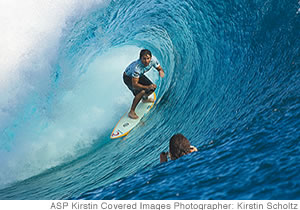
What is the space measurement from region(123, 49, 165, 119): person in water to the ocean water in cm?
59

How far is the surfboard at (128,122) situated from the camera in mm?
7914

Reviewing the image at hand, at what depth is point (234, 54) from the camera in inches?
310

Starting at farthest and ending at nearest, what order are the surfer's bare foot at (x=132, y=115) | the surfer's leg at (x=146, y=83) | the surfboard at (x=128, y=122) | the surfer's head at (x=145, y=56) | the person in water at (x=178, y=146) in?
1. the surfer's bare foot at (x=132, y=115)
2. the surfer's leg at (x=146, y=83)
3. the surfboard at (x=128, y=122)
4. the surfer's head at (x=145, y=56)
5. the person in water at (x=178, y=146)

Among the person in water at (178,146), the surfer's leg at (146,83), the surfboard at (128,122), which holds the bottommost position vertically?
the person in water at (178,146)

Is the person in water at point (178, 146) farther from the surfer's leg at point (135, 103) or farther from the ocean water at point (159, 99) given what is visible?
the surfer's leg at point (135, 103)

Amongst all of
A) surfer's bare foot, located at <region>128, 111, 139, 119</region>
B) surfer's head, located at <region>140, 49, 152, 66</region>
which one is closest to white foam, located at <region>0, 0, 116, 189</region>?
surfer's bare foot, located at <region>128, 111, 139, 119</region>

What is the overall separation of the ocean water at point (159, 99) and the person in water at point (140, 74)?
1.94 ft

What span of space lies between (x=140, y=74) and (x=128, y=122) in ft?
4.11

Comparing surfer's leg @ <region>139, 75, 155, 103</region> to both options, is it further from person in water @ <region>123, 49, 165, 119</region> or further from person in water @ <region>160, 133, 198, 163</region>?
person in water @ <region>160, 133, 198, 163</region>

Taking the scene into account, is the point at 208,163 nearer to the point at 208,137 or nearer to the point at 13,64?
the point at 208,137

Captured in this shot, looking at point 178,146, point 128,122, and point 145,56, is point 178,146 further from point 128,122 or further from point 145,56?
point 128,122

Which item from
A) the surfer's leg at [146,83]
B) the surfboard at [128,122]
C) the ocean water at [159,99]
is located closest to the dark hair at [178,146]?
the ocean water at [159,99]
